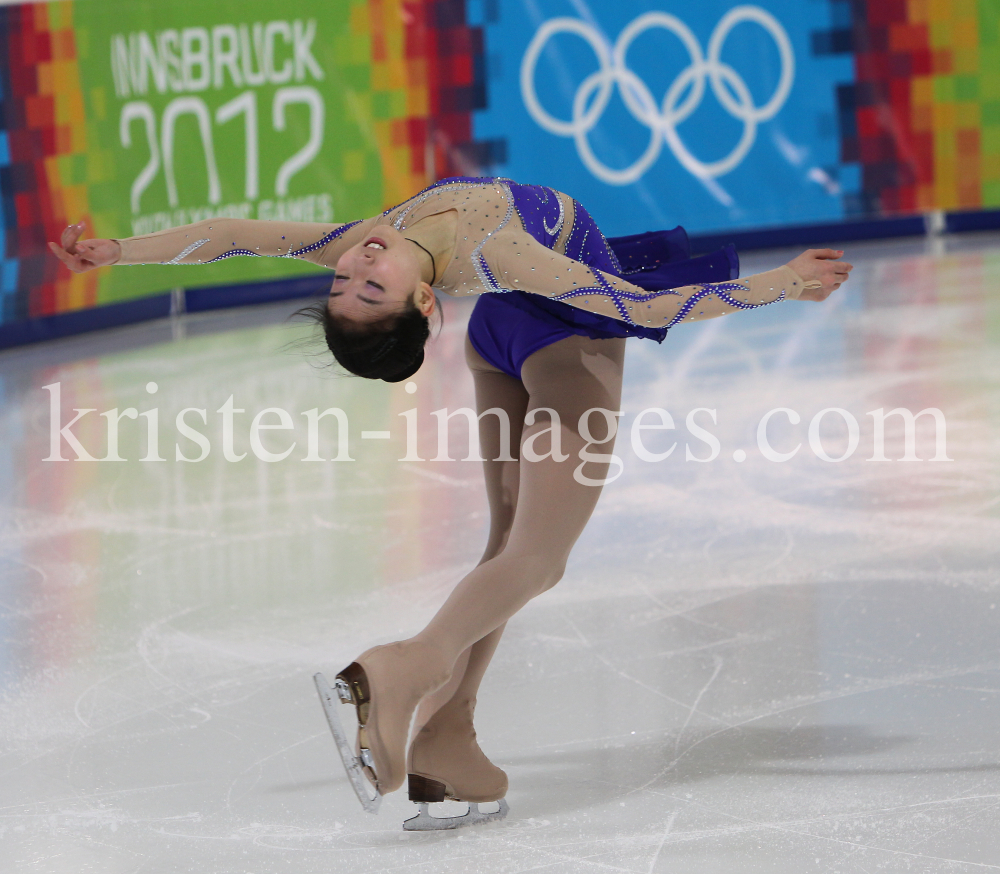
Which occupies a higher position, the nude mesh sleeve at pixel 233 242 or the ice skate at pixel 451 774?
the nude mesh sleeve at pixel 233 242

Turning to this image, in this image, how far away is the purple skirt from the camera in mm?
2379

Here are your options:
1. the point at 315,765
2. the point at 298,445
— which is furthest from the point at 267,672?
the point at 298,445

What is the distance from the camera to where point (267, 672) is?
300 centimetres

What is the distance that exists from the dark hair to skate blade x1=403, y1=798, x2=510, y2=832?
794 millimetres

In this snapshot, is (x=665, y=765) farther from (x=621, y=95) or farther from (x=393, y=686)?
(x=621, y=95)

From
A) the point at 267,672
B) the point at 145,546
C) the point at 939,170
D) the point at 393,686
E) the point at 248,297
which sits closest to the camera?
the point at 393,686

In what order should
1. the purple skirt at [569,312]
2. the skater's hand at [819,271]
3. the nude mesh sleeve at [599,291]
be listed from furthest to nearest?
the purple skirt at [569,312]
the skater's hand at [819,271]
the nude mesh sleeve at [599,291]

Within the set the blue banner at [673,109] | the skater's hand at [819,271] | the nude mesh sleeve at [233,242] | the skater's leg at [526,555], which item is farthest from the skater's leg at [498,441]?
the blue banner at [673,109]

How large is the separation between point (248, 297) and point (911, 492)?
530cm

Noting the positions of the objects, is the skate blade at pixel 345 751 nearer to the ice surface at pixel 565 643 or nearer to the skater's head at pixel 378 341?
the ice surface at pixel 565 643

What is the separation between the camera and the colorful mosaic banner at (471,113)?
24.0 feet

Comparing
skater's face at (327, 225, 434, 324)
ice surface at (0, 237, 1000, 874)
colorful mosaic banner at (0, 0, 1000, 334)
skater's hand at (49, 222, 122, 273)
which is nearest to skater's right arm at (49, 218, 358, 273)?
skater's hand at (49, 222, 122, 273)

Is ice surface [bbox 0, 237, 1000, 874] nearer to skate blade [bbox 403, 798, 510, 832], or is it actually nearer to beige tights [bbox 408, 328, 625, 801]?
skate blade [bbox 403, 798, 510, 832]

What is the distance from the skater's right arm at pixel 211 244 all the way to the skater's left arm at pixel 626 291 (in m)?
0.44
